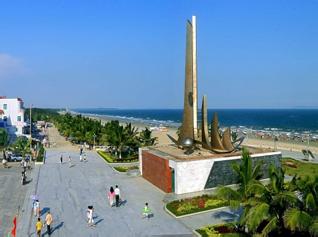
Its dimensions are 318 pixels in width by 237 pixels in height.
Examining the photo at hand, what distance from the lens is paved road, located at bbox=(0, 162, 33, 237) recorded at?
20.5 metres

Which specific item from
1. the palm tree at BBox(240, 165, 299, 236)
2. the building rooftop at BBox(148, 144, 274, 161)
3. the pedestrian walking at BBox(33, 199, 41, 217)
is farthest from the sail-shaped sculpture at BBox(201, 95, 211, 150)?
the palm tree at BBox(240, 165, 299, 236)

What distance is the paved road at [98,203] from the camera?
19125mm

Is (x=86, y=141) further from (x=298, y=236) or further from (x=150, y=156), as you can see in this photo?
(x=298, y=236)

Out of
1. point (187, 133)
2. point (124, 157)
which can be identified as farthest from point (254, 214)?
point (124, 157)

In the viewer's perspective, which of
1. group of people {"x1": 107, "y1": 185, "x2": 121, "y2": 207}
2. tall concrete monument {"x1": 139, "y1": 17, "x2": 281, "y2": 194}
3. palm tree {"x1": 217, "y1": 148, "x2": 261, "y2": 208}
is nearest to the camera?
palm tree {"x1": 217, "y1": 148, "x2": 261, "y2": 208}

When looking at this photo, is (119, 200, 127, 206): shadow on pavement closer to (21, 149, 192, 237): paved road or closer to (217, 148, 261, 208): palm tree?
(21, 149, 192, 237): paved road

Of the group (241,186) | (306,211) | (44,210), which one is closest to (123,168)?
(44,210)

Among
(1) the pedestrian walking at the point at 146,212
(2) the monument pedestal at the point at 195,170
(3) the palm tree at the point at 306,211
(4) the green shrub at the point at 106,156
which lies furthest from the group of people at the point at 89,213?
(4) the green shrub at the point at 106,156

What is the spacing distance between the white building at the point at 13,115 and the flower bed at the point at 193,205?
4503cm

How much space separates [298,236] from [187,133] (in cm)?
1497

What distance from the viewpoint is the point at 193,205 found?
73.4ft

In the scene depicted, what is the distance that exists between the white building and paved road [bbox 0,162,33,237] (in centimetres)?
2683

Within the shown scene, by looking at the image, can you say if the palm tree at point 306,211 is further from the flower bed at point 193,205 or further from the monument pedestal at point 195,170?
the monument pedestal at point 195,170

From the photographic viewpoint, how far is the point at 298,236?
49.2 ft
